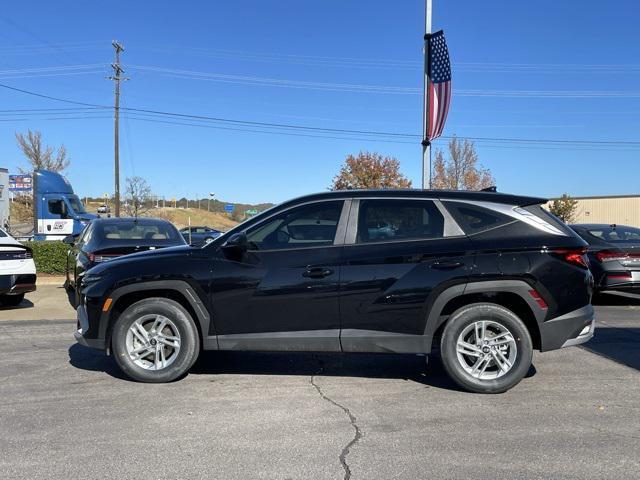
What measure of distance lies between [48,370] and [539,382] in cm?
504

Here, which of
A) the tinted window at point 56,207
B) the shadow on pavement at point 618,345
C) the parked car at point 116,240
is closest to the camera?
the shadow on pavement at point 618,345

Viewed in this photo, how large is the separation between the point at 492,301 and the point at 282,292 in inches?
76.6

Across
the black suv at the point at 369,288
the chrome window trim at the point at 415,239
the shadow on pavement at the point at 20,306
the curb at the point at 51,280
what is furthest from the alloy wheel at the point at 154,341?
the curb at the point at 51,280

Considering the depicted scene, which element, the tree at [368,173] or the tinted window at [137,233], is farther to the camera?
the tree at [368,173]

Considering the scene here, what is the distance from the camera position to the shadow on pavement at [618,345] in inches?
250

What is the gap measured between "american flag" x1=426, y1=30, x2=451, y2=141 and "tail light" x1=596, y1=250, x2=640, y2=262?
4.71m

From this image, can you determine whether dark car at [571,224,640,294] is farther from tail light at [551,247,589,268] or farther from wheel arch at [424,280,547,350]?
wheel arch at [424,280,547,350]

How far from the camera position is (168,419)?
438 cm

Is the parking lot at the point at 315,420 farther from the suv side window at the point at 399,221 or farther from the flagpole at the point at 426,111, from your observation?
the flagpole at the point at 426,111

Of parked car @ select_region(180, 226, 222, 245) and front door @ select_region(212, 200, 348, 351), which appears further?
parked car @ select_region(180, 226, 222, 245)

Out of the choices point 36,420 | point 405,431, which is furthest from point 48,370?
point 405,431

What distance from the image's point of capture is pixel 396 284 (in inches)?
195

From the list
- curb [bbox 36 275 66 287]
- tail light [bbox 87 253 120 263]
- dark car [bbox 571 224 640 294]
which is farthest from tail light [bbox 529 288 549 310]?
curb [bbox 36 275 66 287]

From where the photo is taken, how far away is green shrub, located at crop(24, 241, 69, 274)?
13.6 meters
